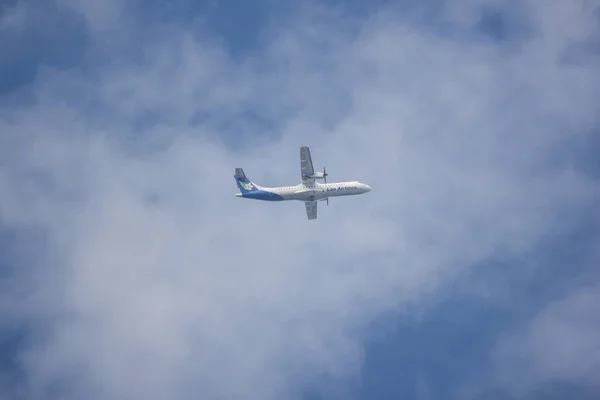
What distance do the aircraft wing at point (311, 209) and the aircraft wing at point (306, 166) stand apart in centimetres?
664

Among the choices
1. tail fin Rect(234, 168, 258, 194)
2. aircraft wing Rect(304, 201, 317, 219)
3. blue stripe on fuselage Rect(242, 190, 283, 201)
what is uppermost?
tail fin Rect(234, 168, 258, 194)

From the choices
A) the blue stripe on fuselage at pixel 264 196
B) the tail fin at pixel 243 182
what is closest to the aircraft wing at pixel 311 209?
the blue stripe on fuselage at pixel 264 196

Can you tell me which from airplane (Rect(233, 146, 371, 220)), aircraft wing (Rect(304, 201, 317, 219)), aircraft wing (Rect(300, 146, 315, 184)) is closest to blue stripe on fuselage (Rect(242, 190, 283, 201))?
airplane (Rect(233, 146, 371, 220))

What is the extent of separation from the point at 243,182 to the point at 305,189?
13.4m

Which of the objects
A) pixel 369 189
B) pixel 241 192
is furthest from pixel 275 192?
pixel 369 189

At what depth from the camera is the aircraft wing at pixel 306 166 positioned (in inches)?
5349

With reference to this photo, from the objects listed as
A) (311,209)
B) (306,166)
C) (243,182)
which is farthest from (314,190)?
(243,182)

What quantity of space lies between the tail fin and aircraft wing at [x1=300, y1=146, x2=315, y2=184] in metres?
11.5

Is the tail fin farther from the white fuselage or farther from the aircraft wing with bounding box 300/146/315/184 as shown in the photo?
the aircraft wing with bounding box 300/146/315/184

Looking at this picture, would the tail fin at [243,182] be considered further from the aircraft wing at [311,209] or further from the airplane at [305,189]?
the aircraft wing at [311,209]

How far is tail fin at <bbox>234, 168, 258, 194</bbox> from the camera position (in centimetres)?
14200

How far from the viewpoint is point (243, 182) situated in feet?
467

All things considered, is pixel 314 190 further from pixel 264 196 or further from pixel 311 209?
pixel 264 196

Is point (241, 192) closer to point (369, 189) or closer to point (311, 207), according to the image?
point (311, 207)
